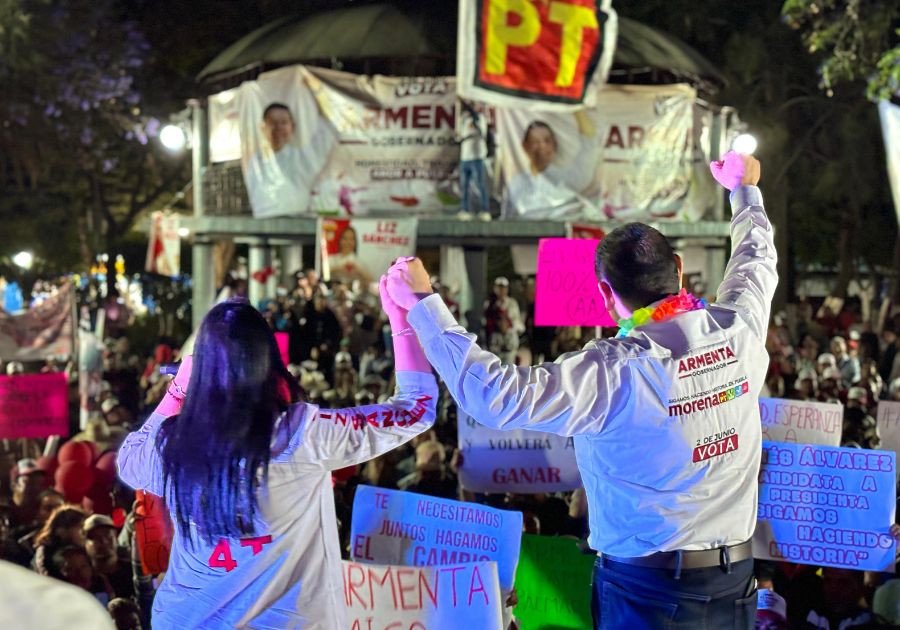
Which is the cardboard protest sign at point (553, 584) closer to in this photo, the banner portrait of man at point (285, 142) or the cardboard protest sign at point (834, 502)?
the cardboard protest sign at point (834, 502)

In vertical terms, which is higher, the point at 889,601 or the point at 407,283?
the point at 407,283

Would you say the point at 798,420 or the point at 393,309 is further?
the point at 798,420

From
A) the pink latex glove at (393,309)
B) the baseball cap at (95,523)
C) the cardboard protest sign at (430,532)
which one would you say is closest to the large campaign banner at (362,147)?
the baseball cap at (95,523)

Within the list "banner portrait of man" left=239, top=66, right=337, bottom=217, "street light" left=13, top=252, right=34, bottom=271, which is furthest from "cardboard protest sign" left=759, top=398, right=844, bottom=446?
"street light" left=13, top=252, right=34, bottom=271

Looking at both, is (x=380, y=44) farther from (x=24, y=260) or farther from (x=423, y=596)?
(x=24, y=260)

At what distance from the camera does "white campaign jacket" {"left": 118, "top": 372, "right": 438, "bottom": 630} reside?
2.87 m

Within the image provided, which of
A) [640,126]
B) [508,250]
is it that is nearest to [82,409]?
[640,126]

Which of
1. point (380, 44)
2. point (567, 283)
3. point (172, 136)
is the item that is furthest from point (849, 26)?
point (567, 283)

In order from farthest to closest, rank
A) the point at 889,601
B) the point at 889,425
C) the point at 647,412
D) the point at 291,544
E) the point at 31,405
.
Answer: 1. the point at 31,405
2. the point at 889,425
3. the point at 889,601
4. the point at 291,544
5. the point at 647,412

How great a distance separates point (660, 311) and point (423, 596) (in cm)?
169

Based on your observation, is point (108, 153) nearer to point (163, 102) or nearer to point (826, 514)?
point (163, 102)

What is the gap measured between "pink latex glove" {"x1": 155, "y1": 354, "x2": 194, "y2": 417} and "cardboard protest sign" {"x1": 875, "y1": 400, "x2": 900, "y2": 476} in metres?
3.91

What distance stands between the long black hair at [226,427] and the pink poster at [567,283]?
Answer: 12.5 ft

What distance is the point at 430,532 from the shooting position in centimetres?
453
